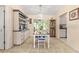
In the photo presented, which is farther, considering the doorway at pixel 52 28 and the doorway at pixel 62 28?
the doorway at pixel 52 28

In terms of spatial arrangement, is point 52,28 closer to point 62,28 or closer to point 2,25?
point 62,28

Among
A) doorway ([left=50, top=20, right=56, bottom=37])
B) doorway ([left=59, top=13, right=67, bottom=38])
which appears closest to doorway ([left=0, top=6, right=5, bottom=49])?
doorway ([left=59, top=13, right=67, bottom=38])

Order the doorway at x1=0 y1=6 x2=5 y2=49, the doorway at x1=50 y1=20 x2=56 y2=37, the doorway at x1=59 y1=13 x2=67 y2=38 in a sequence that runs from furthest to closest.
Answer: the doorway at x1=50 y1=20 x2=56 y2=37
the doorway at x1=59 y1=13 x2=67 y2=38
the doorway at x1=0 y1=6 x2=5 y2=49

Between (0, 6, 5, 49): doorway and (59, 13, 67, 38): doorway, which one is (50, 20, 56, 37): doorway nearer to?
(59, 13, 67, 38): doorway

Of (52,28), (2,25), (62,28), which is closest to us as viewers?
(2,25)

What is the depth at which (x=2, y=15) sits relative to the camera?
24.1 ft

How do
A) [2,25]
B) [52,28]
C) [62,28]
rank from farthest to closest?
1. [52,28]
2. [62,28]
3. [2,25]

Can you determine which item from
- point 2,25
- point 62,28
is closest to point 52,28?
point 62,28

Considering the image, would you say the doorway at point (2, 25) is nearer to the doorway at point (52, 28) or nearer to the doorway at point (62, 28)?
the doorway at point (62, 28)

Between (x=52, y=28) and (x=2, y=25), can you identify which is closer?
(x=2, y=25)

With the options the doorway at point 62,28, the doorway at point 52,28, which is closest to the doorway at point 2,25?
the doorway at point 62,28

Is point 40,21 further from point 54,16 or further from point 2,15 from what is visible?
point 2,15
